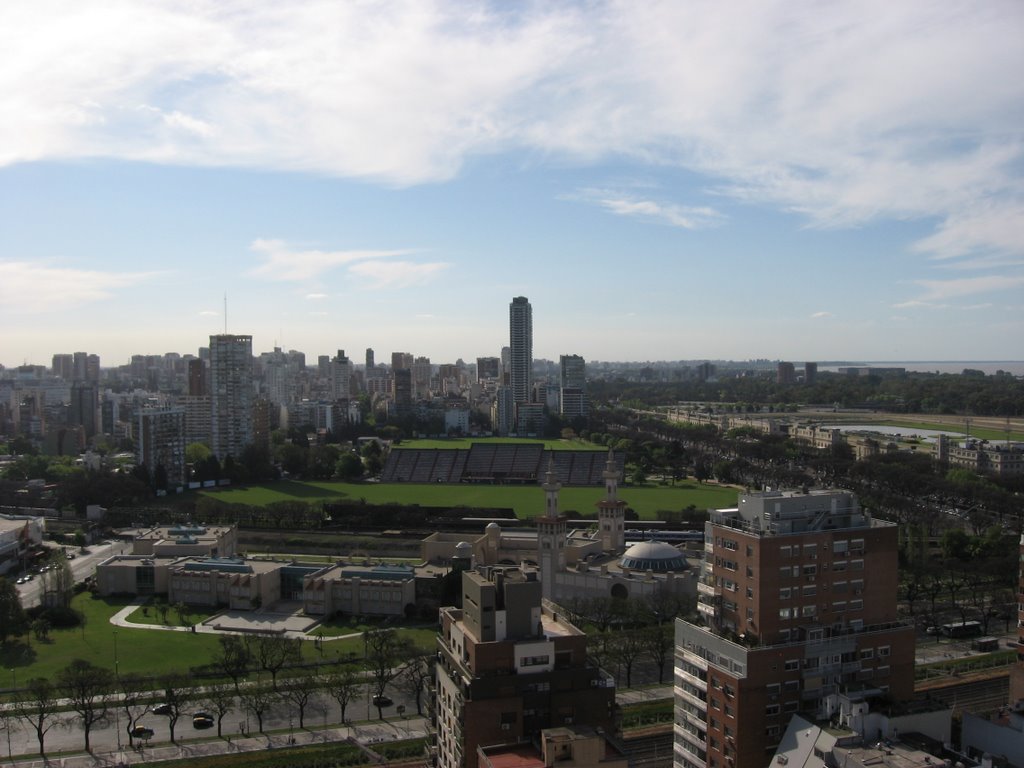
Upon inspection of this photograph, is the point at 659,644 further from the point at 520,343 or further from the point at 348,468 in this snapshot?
the point at 520,343

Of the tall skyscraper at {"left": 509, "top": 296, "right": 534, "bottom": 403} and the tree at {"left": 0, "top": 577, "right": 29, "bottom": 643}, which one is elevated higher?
the tall skyscraper at {"left": 509, "top": 296, "right": 534, "bottom": 403}

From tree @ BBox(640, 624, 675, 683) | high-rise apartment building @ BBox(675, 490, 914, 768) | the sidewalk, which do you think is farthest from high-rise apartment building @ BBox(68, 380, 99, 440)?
high-rise apartment building @ BBox(675, 490, 914, 768)

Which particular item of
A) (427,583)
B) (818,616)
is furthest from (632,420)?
(818,616)

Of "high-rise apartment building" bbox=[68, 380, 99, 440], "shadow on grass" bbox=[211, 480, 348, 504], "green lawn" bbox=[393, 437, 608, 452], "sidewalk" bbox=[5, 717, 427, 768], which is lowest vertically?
"sidewalk" bbox=[5, 717, 427, 768]

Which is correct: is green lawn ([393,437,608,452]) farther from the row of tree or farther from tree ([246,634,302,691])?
the row of tree

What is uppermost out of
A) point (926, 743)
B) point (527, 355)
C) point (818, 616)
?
point (527, 355)

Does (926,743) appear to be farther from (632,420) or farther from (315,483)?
(632,420)
